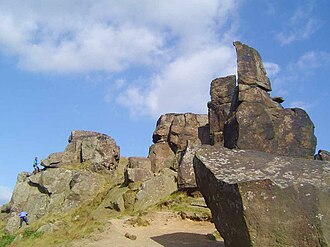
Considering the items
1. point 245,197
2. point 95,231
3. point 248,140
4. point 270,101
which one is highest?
point 270,101

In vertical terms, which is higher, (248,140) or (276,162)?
(248,140)

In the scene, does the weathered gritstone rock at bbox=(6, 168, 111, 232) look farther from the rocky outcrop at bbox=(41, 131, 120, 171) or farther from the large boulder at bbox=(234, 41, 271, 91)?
the large boulder at bbox=(234, 41, 271, 91)

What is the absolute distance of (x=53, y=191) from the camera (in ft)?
121

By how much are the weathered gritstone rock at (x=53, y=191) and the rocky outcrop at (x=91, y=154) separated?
6.54 ft

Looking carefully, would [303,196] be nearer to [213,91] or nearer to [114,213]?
[114,213]

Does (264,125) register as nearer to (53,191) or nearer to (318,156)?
(318,156)

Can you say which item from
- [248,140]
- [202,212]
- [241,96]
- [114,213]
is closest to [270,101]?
[241,96]

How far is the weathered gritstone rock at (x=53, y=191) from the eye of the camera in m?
34.9

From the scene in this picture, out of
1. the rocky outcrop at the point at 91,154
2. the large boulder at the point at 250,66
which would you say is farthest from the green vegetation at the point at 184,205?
the rocky outcrop at the point at 91,154

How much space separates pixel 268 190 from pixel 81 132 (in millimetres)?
41639

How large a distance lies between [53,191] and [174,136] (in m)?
15.1

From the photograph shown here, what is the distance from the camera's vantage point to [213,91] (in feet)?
125

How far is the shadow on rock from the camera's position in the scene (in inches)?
526

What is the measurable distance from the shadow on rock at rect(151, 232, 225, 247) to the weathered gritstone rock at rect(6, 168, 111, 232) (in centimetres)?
2099
